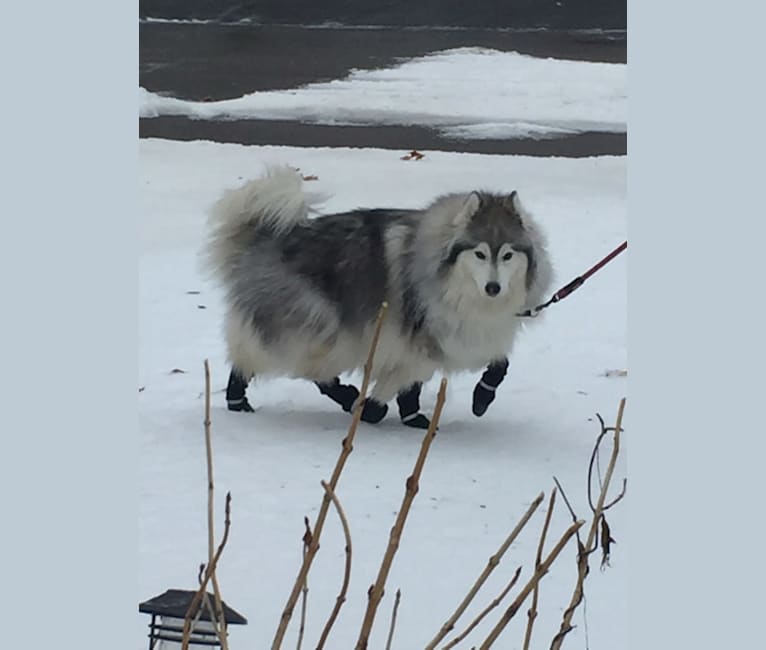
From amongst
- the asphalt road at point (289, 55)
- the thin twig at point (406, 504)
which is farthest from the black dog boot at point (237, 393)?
the asphalt road at point (289, 55)

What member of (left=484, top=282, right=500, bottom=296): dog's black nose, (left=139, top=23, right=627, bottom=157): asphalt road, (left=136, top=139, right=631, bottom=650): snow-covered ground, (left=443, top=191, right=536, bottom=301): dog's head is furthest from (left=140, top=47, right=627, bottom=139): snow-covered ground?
(left=484, top=282, right=500, bottom=296): dog's black nose

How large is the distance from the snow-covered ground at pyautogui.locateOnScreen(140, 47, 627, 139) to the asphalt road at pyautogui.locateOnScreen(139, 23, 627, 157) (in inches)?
4.4

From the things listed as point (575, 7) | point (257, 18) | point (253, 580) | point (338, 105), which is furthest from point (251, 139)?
point (253, 580)

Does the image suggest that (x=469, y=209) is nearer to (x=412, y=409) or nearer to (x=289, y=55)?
(x=412, y=409)

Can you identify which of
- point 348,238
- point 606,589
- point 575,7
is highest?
point 575,7

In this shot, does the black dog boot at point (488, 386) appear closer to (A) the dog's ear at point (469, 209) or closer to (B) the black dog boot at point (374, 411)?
(B) the black dog boot at point (374, 411)

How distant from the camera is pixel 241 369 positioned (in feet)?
12.2

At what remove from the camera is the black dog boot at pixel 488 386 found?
364 centimetres

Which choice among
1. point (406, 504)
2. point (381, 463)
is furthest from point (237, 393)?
point (406, 504)

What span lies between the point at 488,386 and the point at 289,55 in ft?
19.5

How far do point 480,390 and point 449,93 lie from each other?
4.98m

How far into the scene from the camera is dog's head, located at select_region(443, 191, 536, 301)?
341 cm

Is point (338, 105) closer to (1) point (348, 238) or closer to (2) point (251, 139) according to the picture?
(2) point (251, 139)

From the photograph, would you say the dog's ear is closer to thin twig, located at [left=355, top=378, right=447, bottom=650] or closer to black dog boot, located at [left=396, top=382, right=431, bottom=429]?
black dog boot, located at [left=396, top=382, right=431, bottom=429]
